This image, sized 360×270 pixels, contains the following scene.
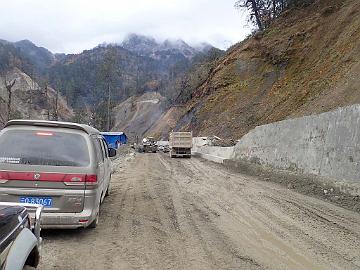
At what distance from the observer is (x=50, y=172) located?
704cm

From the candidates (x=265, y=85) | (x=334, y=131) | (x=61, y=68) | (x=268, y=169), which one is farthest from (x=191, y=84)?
(x=61, y=68)

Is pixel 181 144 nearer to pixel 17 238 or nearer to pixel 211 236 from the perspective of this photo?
pixel 211 236

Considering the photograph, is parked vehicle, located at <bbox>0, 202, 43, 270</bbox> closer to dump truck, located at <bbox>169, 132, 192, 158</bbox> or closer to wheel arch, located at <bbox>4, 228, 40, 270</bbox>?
wheel arch, located at <bbox>4, 228, 40, 270</bbox>

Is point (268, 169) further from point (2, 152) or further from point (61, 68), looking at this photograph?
point (61, 68)

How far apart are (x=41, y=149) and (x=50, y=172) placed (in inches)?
18.4

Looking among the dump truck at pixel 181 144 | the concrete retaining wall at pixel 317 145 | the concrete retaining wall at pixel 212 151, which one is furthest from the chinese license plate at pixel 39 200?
the dump truck at pixel 181 144

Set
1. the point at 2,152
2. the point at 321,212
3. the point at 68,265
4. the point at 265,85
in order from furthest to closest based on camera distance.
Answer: the point at 265,85
the point at 321,212
the point at 2,152
the point at 68,265

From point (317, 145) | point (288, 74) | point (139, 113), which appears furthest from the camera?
point (139, 113)

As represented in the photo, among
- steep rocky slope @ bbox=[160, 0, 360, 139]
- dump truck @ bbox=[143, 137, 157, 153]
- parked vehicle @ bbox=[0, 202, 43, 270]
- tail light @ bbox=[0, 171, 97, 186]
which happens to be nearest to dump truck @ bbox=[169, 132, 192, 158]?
steep rocky slope @ bbox=[160, 0, 360, 139]

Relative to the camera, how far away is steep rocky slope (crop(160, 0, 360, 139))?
30.0 metres

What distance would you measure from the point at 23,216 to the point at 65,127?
381 centimetres

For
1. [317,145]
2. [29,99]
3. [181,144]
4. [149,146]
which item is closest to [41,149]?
[317,145]

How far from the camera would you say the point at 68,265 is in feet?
19.2

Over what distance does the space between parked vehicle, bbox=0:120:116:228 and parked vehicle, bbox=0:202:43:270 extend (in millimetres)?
2655
